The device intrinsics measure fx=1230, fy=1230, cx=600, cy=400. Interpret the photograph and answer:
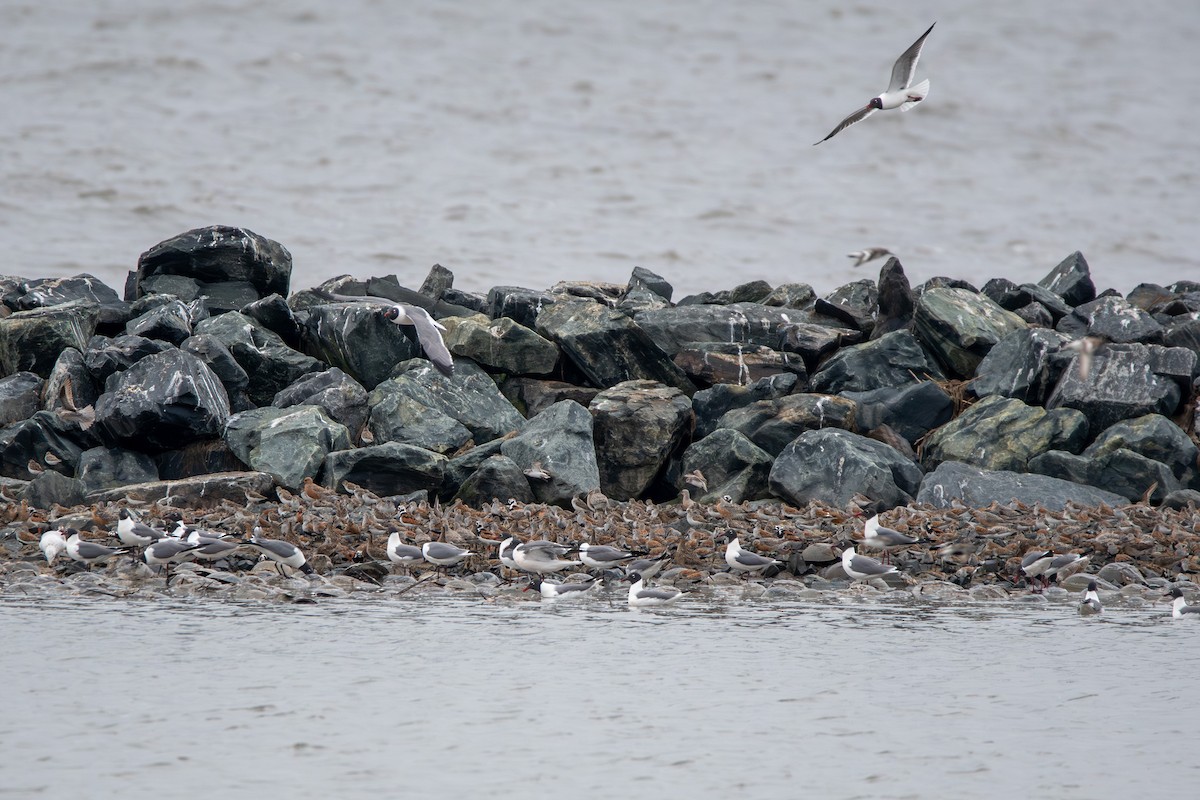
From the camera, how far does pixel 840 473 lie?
547 inches

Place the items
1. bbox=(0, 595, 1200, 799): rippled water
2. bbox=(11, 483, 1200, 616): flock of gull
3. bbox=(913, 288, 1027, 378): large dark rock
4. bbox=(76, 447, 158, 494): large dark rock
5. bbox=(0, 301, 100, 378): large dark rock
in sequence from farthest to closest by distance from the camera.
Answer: bbox=(913, 288, 1027, 378): large dark rock → bbox=(0, 301, 100, 378): large dark rock → bbox=(76, 447, 158, 494): large dark rock → bbox=(11, 483, 1200, 616): flock of gull → bbox=(0, 595, 1200, 799): rippled water

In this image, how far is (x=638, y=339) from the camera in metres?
16.0

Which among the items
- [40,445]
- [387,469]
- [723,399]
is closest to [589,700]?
[387,469]

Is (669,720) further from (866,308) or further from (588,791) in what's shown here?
(866,308)

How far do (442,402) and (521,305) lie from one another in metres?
2.46

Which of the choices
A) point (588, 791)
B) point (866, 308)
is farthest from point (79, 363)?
point (588, 791)

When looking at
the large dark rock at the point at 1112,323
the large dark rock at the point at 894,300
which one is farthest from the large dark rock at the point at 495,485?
the large dark rock at the point at 1112,323

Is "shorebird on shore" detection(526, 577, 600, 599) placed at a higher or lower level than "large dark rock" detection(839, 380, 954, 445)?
lower

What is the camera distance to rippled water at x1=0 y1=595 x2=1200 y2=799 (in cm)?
618

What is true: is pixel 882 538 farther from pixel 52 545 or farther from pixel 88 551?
pixel 52 545

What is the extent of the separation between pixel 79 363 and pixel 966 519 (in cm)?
1085

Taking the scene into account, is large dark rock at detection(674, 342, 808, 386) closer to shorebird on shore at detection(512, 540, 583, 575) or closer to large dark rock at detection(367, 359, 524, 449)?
large dark rock at detection(367, 359, 524, 449)

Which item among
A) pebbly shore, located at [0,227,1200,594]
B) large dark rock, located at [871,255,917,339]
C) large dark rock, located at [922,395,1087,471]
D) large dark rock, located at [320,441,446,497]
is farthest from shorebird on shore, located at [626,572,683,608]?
large dark rock, located at [871,255,917,339]

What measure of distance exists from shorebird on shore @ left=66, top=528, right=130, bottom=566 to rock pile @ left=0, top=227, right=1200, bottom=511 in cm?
180
